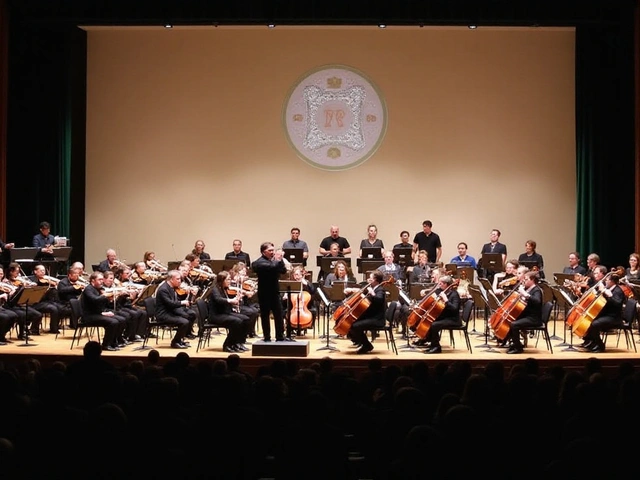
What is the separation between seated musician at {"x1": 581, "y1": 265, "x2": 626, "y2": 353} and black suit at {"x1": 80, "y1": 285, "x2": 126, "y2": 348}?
651 cm

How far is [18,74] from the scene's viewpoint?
646 inches

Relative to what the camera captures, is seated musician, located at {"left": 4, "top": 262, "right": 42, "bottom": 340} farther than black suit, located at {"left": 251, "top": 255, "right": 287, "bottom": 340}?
Yes

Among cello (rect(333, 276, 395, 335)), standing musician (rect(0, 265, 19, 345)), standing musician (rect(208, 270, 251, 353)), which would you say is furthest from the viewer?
standing musician (rect(0, 265, 19, 345))

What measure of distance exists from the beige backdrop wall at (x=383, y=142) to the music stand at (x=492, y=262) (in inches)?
90.3

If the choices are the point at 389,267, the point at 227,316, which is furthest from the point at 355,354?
the point at 389,267

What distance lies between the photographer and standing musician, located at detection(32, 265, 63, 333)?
13.3m

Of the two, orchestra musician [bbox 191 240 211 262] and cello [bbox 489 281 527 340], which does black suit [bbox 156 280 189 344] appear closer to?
orchestra musician [bbox 191 240 211 262]

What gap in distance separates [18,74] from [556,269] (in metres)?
11.5

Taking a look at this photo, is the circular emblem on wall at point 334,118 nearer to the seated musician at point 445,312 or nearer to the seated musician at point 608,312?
the seated musician at point 445,312

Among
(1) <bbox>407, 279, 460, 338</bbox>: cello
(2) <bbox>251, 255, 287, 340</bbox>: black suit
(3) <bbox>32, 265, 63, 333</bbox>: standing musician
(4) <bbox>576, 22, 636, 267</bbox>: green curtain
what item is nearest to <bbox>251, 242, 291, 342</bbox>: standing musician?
(2) <bbox>251, 255, 287, 340</bbox>: black suit

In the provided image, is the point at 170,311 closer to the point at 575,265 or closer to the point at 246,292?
the point at 246,292

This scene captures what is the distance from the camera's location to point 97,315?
461 inches
